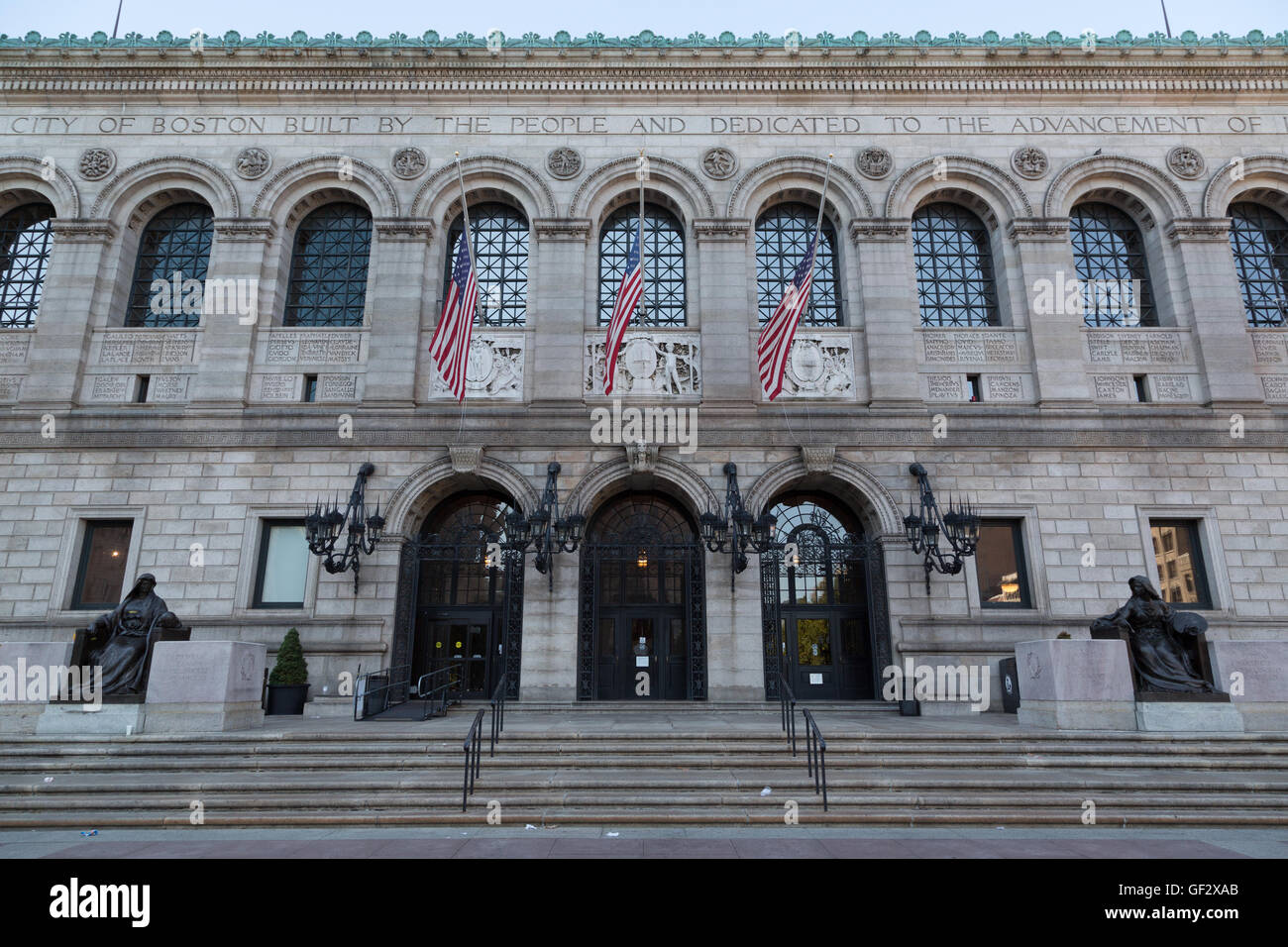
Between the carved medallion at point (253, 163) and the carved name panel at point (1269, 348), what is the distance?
2756cm

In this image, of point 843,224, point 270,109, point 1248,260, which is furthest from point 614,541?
point 1248,260

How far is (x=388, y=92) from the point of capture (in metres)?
21.7

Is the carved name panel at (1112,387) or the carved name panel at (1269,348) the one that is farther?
the carved name panel at (1269,348)

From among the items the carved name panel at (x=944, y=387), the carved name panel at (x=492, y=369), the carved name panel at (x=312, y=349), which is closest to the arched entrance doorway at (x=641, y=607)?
the carved name panel at (x=492, y=369)

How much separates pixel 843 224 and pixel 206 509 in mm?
18641

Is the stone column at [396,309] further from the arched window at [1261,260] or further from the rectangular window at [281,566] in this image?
the arched window at [1261,260]

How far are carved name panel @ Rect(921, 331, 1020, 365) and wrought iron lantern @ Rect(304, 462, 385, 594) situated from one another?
15.0 meters

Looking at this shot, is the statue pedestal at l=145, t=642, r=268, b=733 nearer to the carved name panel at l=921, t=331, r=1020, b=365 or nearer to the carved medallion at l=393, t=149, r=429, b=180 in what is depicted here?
the carved medallion at l=393, t=149, r=429, b=180

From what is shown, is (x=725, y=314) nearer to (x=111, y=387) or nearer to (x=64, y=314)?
(x=111, y=387)

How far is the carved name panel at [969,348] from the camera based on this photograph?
20.1 metres

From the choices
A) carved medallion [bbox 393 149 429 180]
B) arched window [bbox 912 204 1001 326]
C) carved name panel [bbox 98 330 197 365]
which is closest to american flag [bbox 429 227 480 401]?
carved medallion [bbox 393 149 429 180]

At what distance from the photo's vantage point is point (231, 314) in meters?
20.1

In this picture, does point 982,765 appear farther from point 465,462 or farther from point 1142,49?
point 1142,49

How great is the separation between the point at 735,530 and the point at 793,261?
857 centimetres
